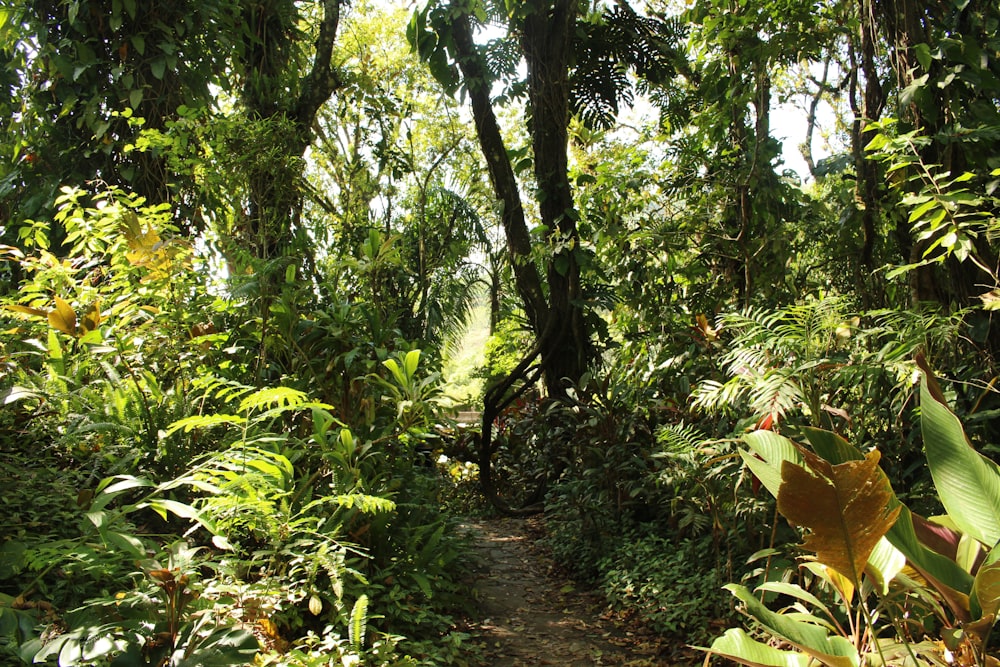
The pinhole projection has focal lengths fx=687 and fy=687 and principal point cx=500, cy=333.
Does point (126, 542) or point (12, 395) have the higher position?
point (12, 395)

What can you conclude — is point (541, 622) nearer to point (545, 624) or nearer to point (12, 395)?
point (545, 624)

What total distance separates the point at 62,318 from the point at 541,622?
2439 millimetres

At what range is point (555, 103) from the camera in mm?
5199

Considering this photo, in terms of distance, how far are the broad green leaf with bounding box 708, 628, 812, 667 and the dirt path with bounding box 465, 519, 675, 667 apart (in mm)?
1293

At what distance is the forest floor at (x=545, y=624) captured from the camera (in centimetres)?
281

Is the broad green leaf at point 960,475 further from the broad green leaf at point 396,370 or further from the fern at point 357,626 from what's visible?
the broad green leaf at point 396,370

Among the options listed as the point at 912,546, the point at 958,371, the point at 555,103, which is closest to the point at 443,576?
the point at 912,546

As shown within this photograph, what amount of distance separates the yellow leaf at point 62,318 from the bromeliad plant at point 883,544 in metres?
2.56

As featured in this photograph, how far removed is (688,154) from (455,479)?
3602 mm

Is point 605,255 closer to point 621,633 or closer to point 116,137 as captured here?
point 621,633

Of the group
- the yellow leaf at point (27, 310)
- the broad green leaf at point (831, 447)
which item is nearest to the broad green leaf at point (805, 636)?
the broad green leaf at point (831, 447)

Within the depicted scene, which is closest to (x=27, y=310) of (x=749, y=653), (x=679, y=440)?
(x=679, y=440)

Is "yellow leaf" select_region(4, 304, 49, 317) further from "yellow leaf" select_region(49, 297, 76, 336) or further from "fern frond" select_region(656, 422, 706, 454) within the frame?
"fern frond" select_region(656, 422, 706, 454)

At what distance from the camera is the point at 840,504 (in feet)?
4.60
